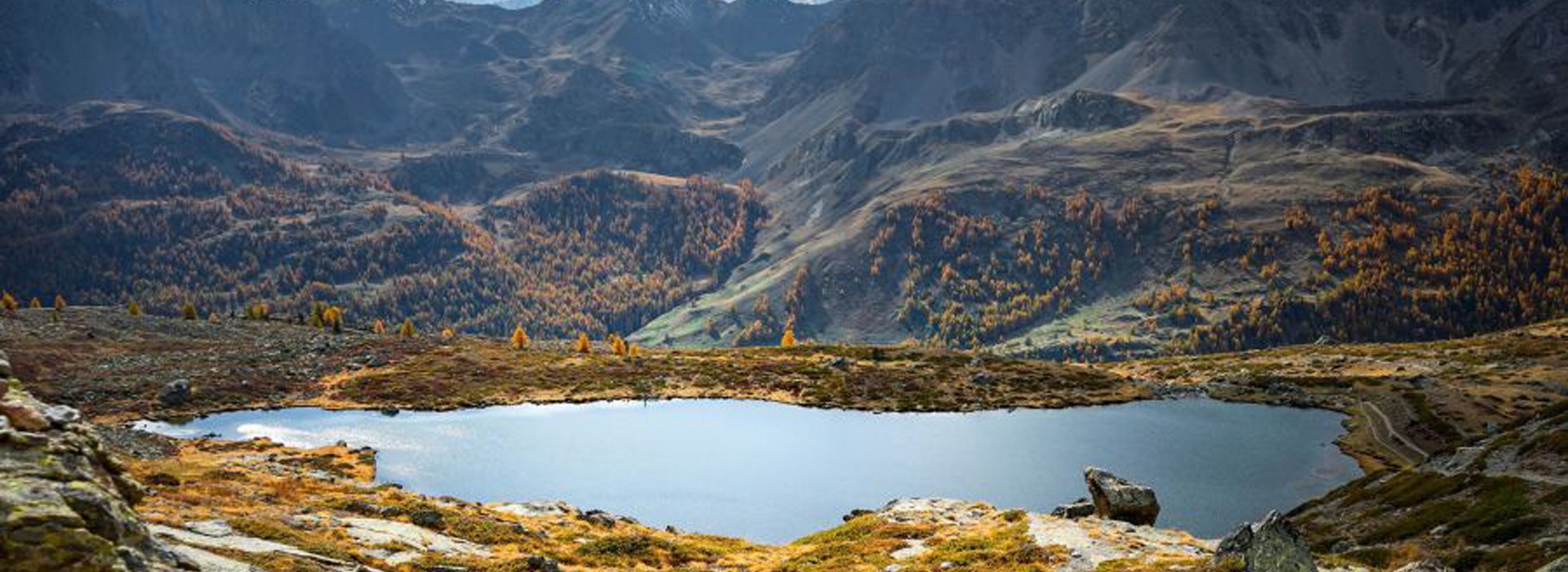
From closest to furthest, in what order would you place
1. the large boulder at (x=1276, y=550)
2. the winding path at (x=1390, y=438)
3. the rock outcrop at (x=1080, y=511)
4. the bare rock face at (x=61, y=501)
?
the bare rock face at (x=61, y=501), the large boulder at (x=1276, y=550), the rock outcrop at (x=1080, y=511), the winding path at (x=1390, y=438)

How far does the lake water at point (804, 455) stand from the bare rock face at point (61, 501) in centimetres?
5112

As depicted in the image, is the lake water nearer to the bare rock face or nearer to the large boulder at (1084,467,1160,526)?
the large boulder at (1084,467,1160,526)

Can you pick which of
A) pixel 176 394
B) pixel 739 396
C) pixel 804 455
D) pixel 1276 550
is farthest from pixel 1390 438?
pixel 176 394

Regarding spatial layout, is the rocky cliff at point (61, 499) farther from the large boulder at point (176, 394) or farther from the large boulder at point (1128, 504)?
the large boulder at point (176, 394)

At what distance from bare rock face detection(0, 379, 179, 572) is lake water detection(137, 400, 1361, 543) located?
51118mm

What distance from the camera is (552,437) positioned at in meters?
108

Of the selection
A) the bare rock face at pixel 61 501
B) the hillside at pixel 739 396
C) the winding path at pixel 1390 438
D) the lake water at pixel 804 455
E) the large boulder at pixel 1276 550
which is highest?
the bare rock face at pixel 61 501

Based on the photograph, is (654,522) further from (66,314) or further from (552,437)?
(66,314)

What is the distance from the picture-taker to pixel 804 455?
339ft

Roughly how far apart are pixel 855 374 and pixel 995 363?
26136 mm

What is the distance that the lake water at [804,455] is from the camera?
279ft

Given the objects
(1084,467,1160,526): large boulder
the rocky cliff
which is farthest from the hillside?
(1084,467,1160,526): large boulder

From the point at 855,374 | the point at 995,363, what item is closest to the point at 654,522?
the point at 855,374

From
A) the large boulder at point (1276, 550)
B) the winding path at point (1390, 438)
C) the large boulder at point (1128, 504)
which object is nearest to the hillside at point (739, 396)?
the winding path at point (1390, 438)
